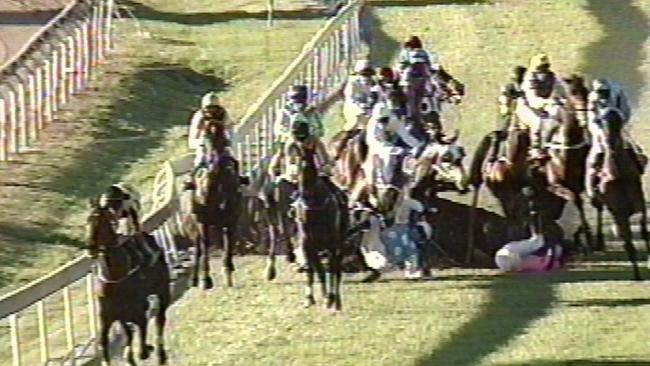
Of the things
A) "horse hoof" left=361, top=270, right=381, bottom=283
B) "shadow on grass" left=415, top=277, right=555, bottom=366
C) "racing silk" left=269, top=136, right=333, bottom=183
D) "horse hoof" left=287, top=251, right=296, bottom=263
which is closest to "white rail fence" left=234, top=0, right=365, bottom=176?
"racing silk" left=269, top=136, right=333, bottom=183

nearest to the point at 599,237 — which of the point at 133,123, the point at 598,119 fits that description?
the point at 598,119

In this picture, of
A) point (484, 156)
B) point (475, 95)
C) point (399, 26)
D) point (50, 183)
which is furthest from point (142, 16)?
point (484, 156)

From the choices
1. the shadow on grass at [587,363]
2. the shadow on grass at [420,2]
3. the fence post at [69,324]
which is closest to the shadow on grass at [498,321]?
the shadow on grass at [587,363]

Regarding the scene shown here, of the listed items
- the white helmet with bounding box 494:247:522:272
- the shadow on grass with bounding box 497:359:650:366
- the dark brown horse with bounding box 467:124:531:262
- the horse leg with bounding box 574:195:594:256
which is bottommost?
the shadow on grass with bounding box 497:359:650:366

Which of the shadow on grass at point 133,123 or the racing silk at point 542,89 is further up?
the racing silk at point 542,89

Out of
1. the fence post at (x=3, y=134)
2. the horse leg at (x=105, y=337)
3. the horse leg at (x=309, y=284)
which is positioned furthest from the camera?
the fence post at (x=3, y=134)

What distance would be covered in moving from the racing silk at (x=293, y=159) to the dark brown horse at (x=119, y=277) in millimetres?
A: 978

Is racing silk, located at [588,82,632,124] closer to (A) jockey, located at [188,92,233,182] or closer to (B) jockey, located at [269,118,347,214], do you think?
(B) jockey, located at [269,118,347,214]

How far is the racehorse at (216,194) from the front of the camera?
814 cm

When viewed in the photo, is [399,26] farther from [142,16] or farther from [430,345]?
[430,345]

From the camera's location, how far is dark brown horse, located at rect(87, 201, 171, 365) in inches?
268

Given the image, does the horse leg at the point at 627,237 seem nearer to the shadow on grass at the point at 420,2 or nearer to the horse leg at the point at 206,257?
the horse leg at the point at 206,257

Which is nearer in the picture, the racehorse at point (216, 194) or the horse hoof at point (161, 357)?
the horse hoof at point (161, 357)

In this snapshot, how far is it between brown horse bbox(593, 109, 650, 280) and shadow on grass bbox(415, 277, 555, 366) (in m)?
0.53
